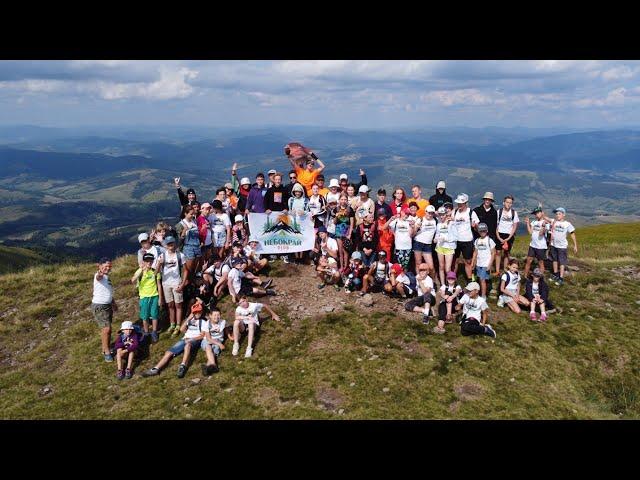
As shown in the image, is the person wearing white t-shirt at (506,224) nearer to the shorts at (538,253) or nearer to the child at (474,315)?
the shorts at (538,253)

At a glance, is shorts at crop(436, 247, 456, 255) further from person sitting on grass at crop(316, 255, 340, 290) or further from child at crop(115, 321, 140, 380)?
child at crop(115, 321, 140, 380)

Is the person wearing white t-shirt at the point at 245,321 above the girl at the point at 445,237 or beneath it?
beneath

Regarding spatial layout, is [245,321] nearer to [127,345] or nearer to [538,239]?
[127,345]

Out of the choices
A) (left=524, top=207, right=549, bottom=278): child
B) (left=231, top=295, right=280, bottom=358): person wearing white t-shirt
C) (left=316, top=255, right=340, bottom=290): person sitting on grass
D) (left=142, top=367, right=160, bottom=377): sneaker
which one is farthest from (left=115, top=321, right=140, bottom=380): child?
(left=524, top=207, right=549, bottom=278): child

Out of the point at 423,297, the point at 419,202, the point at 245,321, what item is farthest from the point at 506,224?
the point at 245,321

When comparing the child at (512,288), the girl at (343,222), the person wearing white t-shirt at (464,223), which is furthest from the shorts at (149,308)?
the child at (512,288)

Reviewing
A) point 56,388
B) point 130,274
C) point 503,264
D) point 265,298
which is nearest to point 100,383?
point 56,388
